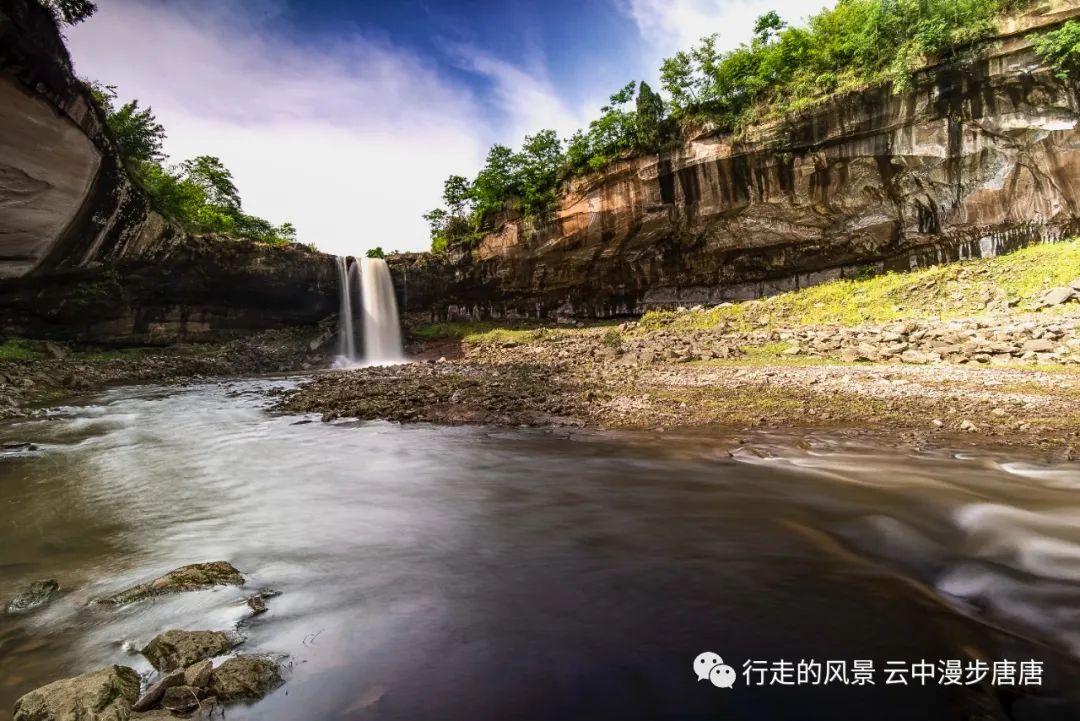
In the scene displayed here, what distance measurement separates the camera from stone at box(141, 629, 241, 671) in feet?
9.53

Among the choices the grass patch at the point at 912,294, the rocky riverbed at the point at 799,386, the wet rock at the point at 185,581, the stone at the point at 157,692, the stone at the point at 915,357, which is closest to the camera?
the stone at the point at 157,692

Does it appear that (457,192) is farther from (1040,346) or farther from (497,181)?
(1040,346)

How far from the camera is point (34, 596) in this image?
371cm

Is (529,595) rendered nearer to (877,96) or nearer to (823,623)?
(823,623)

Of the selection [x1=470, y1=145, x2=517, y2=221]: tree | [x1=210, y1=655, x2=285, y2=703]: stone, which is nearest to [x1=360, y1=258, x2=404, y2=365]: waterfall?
[x1=470, y1=145, x2=517, y2=221]: tree

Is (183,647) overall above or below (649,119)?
below

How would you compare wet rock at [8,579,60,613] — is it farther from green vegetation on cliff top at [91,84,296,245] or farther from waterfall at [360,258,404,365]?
waterfall at [360,258,404,365]

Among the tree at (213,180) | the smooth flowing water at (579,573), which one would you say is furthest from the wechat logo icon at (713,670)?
the tree at (213,180)

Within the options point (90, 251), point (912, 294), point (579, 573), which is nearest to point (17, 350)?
point (90, 251)

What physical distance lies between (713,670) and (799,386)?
10.7 metres

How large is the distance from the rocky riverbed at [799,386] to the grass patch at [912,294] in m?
3.04

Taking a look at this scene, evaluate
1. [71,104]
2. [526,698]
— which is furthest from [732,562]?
[71,104]

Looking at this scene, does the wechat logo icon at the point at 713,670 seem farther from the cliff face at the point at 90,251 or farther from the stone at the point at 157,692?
the cliff face at the point at 90,251

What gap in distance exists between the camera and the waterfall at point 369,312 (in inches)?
1297
